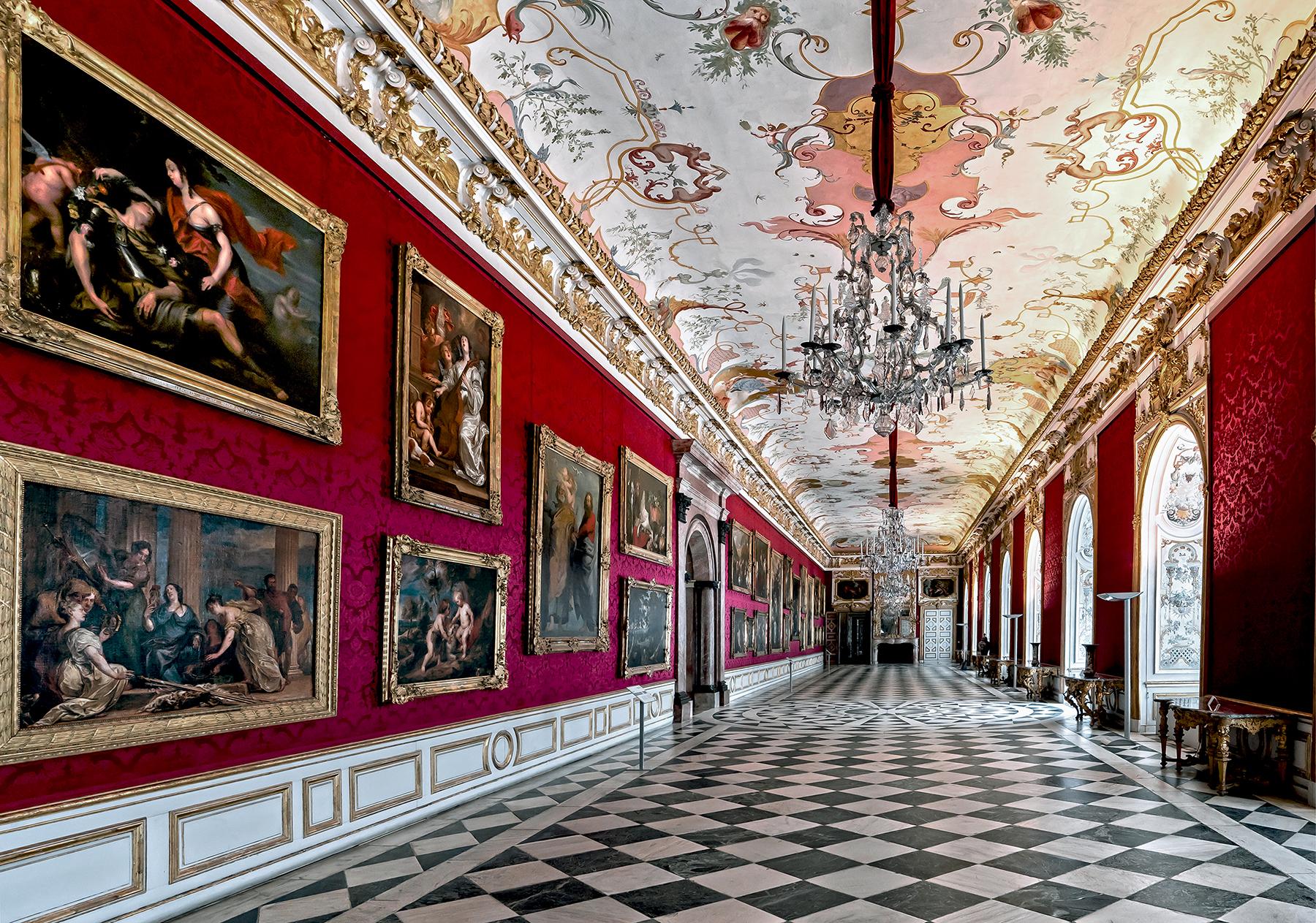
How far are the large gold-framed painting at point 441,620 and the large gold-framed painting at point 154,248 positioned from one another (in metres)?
1.42

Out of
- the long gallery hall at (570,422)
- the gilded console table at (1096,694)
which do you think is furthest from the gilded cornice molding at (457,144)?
the gilded console table at (1096,694)

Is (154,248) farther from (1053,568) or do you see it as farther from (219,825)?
(1053,568)

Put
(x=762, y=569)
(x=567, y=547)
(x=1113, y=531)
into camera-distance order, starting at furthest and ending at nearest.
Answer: (x=762, y=569), (x=1113, y=531), (x=567, y=547)

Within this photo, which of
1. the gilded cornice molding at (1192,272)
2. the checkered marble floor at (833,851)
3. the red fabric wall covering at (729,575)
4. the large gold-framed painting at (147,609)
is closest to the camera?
the large gold-framed painting at (147,609)

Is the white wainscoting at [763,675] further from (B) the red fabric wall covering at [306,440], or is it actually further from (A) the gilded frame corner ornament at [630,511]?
(B) the red fabric wall covering at [306,440]

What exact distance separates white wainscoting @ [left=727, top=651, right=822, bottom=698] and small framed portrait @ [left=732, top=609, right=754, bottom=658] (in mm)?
414

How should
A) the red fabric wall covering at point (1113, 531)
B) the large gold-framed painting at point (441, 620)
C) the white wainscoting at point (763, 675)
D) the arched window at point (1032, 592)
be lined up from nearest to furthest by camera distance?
the large gold-framed painting at point (441, 620)
the red fabric wall covering at point (1113, 531)
the white wainscoting at point (763, 675)
the arched window at point (1032, 592)

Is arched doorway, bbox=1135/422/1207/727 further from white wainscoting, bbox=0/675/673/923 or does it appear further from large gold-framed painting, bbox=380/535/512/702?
white wainscoting, bbox=0/675/673/923

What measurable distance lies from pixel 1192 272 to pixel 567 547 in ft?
25.7

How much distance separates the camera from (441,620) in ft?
24.2

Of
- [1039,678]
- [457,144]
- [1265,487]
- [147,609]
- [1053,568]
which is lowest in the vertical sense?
[1039,678]

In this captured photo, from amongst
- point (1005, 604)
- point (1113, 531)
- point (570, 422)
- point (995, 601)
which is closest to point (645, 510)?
point (570, 422)

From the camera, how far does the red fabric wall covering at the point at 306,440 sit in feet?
13.6

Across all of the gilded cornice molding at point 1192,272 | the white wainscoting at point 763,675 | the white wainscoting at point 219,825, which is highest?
the gilded cornice molding at point 1192,272
